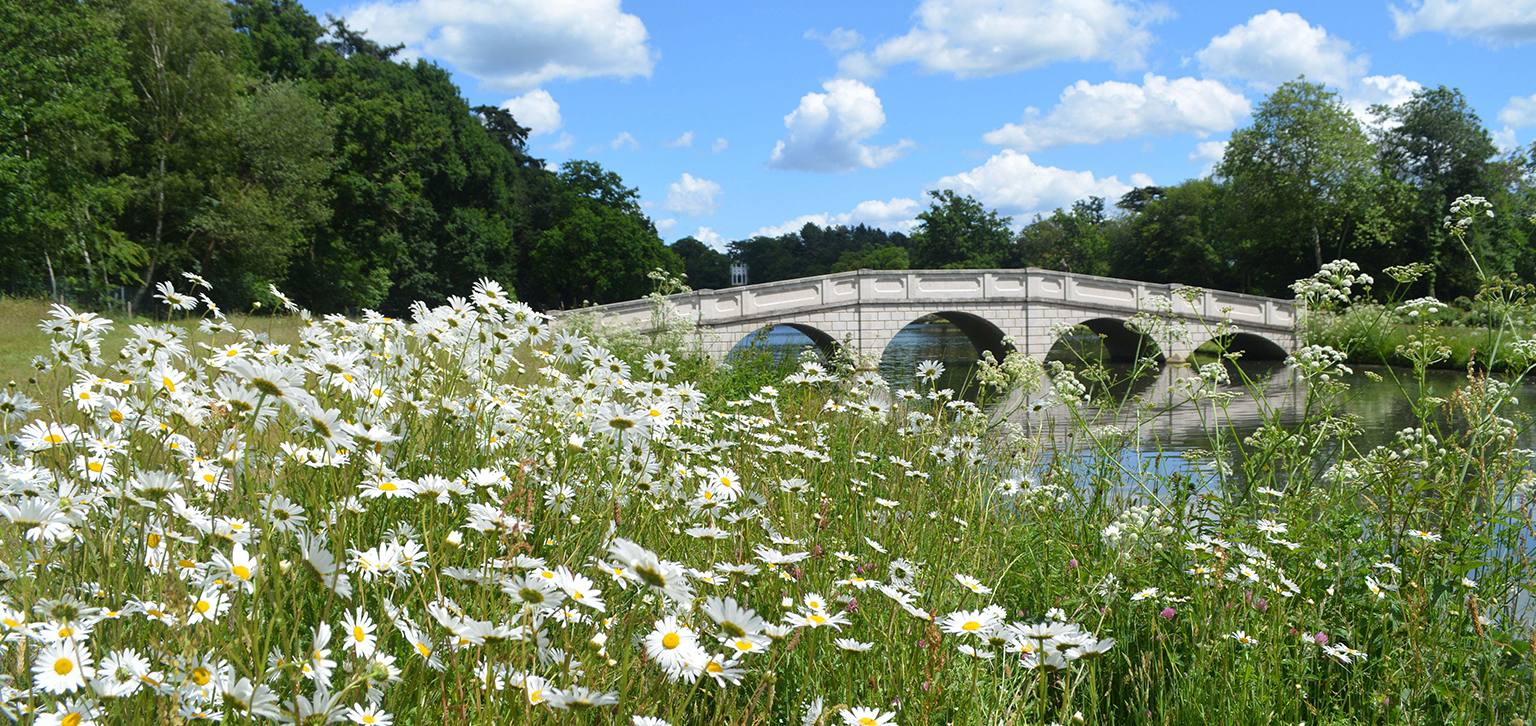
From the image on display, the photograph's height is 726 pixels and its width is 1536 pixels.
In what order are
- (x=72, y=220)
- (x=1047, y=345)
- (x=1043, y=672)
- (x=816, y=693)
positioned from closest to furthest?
(x=1043, y=672) < (x=816, y=693) < (x=72, y=220) < (x=1047, y=345)

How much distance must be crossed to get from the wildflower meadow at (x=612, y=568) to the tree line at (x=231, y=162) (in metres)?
18.6

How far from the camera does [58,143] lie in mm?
17906

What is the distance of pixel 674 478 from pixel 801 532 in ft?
1.38

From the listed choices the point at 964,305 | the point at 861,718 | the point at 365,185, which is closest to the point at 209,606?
the point at 861,718

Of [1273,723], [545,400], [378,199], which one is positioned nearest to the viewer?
[1273,723]

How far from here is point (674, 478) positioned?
2379 mm

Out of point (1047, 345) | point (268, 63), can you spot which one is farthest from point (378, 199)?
point (1047, 345)

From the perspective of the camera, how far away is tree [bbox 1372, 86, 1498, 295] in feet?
104

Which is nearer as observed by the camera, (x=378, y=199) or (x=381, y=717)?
(x=381, y=717)

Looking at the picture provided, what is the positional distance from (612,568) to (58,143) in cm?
2212

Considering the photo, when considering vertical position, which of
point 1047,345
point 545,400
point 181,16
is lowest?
point 1047,345

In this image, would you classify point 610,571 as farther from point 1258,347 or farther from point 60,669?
point 1258,347

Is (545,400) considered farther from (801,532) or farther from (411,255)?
(411,255)

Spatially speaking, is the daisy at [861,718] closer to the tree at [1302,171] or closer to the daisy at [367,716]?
the daisy at [367,716]
